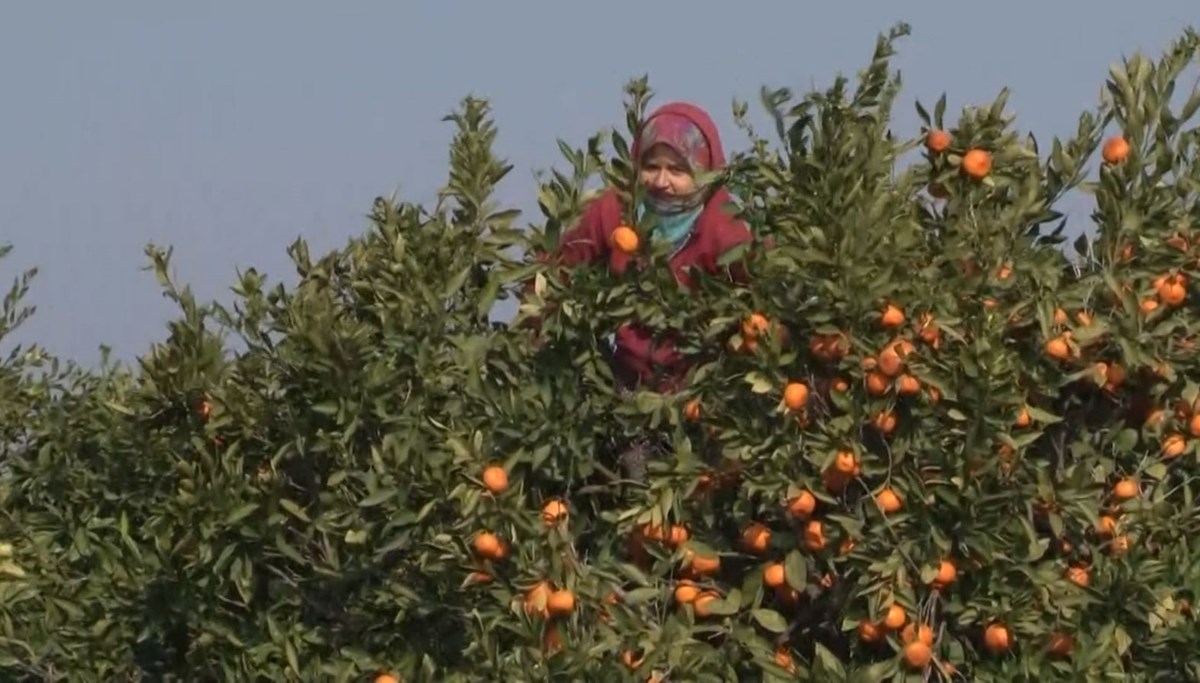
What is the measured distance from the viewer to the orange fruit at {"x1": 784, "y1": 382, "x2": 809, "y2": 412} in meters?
4.10

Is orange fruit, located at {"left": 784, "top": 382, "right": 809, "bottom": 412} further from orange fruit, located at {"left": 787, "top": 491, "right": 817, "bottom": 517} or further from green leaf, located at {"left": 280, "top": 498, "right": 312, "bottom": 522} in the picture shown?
green leaf, located at {"left": 280, "top": 498, "right": 312, "bottom": 522}

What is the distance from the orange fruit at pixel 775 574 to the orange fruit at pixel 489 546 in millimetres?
514

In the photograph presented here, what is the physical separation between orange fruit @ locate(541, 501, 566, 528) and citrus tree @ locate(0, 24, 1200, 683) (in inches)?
0.5

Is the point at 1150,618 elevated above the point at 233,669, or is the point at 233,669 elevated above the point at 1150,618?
the point at 233,669

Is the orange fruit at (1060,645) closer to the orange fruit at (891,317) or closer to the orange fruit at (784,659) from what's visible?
the orange fruit at (784,659)

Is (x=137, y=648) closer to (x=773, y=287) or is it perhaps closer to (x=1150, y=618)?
(x=773, y=287)

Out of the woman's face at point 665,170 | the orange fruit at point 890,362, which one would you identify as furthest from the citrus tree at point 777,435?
the woman's face at point 665,170

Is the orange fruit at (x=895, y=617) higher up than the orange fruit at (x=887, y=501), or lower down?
lower down

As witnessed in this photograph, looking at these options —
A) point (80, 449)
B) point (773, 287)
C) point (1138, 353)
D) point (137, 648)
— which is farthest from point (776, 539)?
point (80, 449)

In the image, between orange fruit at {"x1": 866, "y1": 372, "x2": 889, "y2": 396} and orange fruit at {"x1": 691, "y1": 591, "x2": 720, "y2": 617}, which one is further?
orange fruit at {"x1": 691, "y1": 591, "x2": 720, "y2": 617}

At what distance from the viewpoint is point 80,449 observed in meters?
5.74

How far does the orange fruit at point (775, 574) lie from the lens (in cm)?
423

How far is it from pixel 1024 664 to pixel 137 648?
84.1 inches

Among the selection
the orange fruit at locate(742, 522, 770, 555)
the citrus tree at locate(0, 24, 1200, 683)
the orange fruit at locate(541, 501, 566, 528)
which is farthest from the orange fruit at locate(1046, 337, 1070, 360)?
the orange fruit at locate(541, 501, 566, 528)
